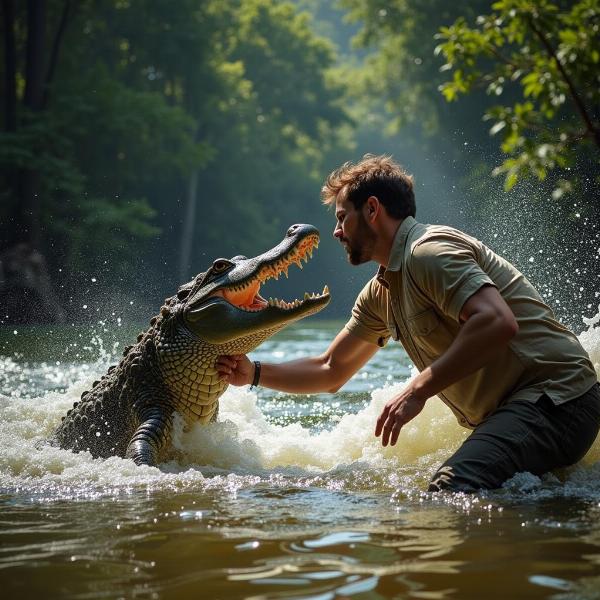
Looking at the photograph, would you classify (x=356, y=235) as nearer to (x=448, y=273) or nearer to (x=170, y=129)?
(x=448, y=273)

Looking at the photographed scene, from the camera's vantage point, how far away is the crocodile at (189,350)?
21.3 feet

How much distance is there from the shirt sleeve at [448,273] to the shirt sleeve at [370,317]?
74 centimetres

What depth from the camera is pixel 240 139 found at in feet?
167

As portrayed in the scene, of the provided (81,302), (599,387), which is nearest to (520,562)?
(599,387)

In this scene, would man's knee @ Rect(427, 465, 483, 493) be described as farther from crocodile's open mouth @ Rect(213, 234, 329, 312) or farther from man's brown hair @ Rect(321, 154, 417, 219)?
crocodile's open mouth @ Rect(213, 234, 329, 312)

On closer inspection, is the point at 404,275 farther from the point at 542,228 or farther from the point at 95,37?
the point at 95,37

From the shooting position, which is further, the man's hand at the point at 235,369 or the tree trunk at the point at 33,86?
the tree trunk at the point at 33,86

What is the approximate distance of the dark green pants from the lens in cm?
490

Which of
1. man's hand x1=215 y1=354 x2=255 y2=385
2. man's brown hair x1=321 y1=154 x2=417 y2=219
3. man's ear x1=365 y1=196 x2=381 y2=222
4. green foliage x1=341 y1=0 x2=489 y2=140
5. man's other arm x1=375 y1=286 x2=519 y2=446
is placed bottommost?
man's other arm x1=375 y1=286 x2=519 y2=446

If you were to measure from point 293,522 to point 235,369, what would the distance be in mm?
2367

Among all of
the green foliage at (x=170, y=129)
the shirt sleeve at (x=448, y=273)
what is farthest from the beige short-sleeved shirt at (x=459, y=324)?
the green foliage at (x=170, y=129)

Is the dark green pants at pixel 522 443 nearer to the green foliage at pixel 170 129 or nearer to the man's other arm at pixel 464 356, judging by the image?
the man's other arm at pixel 464 356

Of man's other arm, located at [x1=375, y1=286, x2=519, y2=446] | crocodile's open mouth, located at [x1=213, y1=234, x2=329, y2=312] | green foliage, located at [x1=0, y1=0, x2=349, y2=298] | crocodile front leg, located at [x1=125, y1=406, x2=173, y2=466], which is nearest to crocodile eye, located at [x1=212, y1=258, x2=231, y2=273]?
crocodile's open mouth, located at [x1=213, y1=234, x2=329, y2=312]

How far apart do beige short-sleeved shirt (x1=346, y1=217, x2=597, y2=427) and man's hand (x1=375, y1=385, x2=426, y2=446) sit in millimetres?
519
